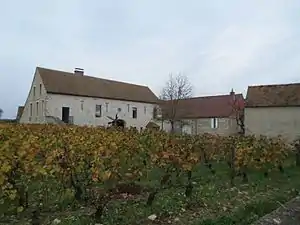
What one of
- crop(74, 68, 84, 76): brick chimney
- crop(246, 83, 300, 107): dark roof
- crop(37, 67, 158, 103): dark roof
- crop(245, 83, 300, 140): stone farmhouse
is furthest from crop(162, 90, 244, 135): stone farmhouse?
crop(245, 83, 300, 140): stone farmhouse

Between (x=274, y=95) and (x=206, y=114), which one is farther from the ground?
(x=274, y=95)

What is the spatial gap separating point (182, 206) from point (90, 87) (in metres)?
42.3

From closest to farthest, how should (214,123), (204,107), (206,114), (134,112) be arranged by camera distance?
(214,123), (134,112), (206,114), (204,107)

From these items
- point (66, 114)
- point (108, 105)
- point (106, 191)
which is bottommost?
point (106, 191)

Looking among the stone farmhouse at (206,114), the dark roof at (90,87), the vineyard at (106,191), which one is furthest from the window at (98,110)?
the vineyard at (106,191)

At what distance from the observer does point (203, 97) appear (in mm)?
59656

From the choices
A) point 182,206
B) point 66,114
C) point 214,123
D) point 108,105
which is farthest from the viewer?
point 214,123

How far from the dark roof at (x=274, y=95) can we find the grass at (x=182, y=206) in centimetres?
2398

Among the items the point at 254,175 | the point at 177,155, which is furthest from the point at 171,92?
the point at 177,155

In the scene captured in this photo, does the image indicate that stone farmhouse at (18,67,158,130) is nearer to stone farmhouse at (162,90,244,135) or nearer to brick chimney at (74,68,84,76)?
brick chimney at (74,68,84,76)

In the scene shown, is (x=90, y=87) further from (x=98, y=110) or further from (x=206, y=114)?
(x=206, y=114)

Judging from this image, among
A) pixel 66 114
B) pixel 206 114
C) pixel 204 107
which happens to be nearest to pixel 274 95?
pixel 206 114

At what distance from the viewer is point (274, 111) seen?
34281 mm

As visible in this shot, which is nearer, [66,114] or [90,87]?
[66,114]
